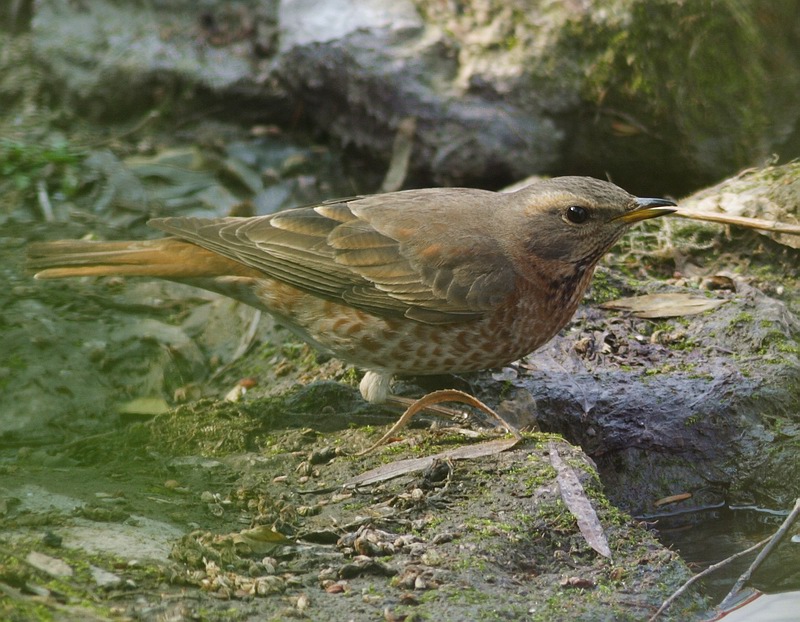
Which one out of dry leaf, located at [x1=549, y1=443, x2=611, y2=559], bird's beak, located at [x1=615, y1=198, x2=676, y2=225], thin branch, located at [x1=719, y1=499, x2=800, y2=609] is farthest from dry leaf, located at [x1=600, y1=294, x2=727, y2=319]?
thin branch, located at [x1=719, y1=499, x2=800, y2=609]

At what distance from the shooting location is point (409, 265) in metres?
6.31

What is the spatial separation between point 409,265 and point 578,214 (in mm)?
1094

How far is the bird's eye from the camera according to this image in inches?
242

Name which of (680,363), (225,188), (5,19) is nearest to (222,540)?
(680,363)

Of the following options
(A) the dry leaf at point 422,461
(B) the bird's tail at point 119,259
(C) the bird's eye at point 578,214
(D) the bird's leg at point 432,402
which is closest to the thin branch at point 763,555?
(A) the dry leaf at point 422,461

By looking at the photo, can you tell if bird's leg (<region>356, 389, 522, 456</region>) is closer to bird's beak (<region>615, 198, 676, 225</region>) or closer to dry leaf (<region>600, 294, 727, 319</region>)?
bird's beak (<region>615, 198, 676, 225</region>)

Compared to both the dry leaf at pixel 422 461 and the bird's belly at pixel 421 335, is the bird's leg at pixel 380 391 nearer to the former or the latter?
the bird's belly at pixel 421 335

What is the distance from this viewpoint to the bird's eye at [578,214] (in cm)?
614

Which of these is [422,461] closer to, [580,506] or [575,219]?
[580,506]

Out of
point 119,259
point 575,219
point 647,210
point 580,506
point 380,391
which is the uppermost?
point 647,210

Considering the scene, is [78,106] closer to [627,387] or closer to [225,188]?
[225,188]

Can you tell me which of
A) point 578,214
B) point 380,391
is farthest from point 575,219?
point 380,391

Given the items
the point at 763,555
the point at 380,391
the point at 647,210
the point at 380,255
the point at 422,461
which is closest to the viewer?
the point at 763,555

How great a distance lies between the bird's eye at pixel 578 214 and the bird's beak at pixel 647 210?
0.20 meters
